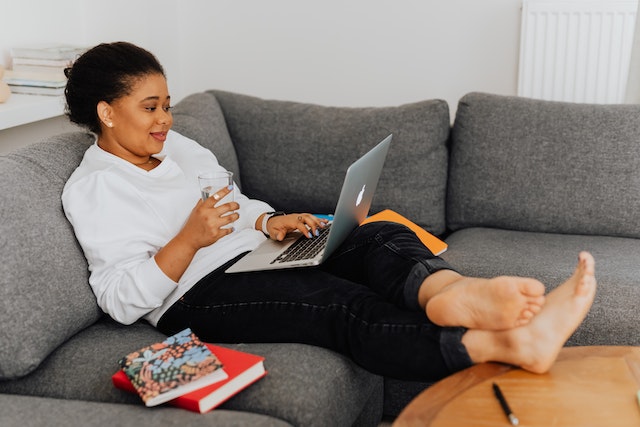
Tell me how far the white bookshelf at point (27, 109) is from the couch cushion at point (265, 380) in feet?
2.85

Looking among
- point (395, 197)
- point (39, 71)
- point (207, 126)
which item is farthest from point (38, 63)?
point (395, 197)

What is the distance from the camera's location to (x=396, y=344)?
1620mm

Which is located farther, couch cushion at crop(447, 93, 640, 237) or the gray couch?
couch cushion at crop(447, 93, 640, 237)

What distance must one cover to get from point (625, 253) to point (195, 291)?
1.25m

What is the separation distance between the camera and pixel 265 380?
1.62 m

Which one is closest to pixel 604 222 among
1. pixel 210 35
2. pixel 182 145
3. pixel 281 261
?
pixel 281 261

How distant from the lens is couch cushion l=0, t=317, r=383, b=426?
157 cm

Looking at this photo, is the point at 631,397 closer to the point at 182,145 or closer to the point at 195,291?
the point at 195,291

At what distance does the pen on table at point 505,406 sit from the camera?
1280 mm

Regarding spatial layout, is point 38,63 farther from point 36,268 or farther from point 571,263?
point 571,263

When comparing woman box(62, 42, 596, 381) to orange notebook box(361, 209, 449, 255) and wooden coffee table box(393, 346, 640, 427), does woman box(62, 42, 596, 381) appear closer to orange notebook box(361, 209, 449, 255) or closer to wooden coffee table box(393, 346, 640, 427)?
wooden coffee table box(393, 346, 640, 427)

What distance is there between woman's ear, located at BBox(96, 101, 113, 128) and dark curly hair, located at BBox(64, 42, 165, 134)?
12 millimetres

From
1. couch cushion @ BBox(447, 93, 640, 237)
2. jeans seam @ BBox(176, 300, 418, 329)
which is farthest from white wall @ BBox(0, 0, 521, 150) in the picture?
jeans seam @ BBox(176, 300, 418, 329)

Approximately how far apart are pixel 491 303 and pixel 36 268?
937 millimetres
